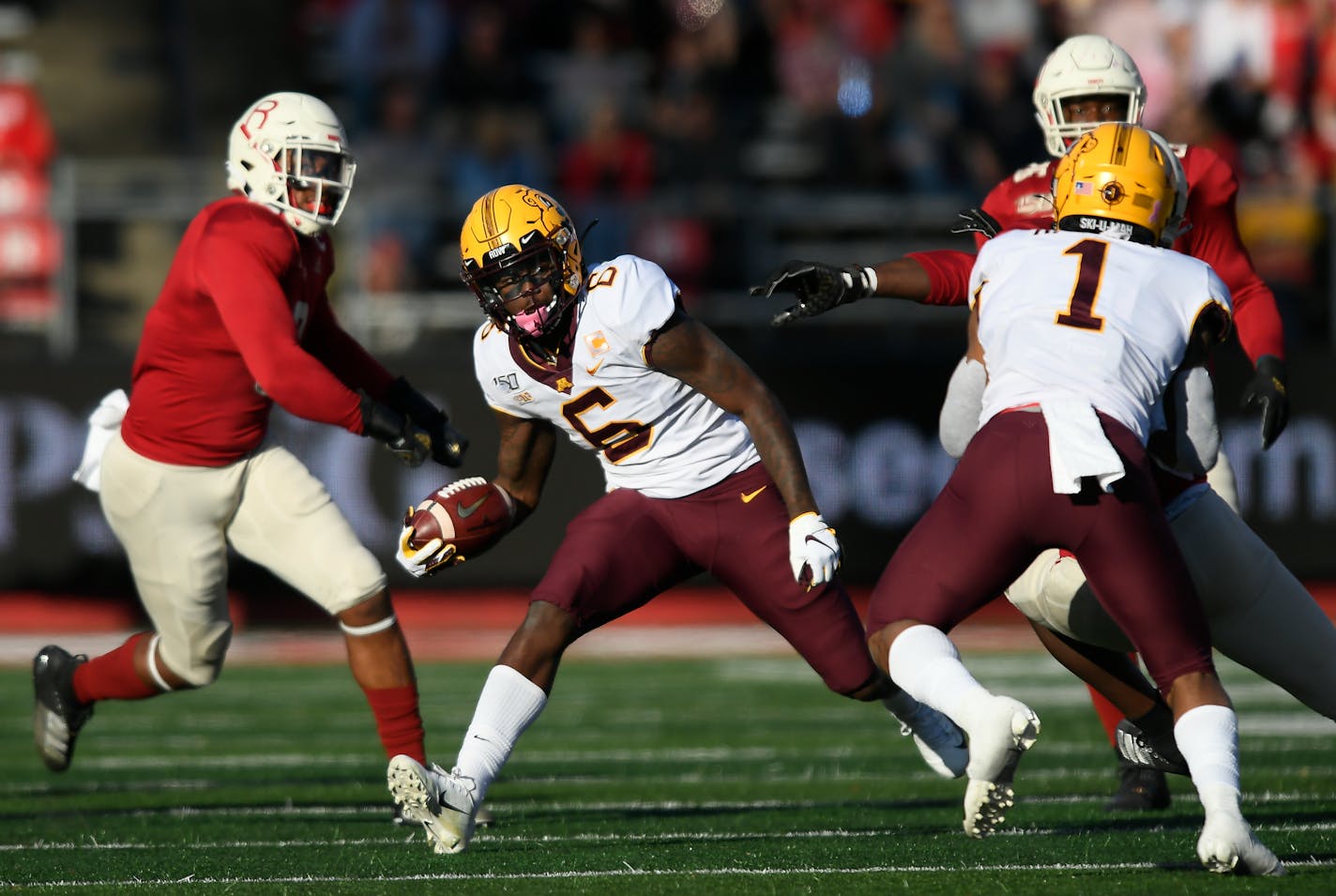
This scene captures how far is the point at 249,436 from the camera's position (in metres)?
5.00

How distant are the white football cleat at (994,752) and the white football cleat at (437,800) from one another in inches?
42.6

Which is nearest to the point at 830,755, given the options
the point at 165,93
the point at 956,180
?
the point at 956,180

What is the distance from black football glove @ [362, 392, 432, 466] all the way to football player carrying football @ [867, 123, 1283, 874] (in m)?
1.40

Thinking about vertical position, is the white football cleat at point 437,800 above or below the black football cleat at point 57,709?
above

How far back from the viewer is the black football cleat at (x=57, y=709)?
5332 mm

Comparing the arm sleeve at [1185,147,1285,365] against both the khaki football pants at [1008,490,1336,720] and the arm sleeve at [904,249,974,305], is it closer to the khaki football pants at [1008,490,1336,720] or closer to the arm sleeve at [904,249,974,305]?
the arm sleeve at [904,249,974,305]

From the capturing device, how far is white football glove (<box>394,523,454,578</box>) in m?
4.56

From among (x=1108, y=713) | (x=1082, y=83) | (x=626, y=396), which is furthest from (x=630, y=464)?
(x=1082, y=83)

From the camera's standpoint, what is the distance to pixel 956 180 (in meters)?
11.0

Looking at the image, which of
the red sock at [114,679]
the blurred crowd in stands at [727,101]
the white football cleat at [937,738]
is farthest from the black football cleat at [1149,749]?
the blurred crowd in stands at [727,101]

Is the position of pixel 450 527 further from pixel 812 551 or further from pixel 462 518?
pixel 812 551

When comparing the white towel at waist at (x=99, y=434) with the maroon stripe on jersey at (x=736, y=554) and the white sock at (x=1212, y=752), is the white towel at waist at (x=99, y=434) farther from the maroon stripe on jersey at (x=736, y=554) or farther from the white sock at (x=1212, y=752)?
the white sock at (x=1212, y=752)

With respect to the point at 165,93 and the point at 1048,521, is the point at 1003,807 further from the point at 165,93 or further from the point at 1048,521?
the point at 165,93

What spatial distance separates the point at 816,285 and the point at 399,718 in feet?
4.98
